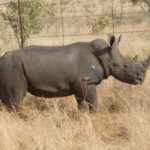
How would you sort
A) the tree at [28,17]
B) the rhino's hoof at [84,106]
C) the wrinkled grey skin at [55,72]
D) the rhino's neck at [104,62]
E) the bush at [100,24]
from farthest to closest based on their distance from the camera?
the bush at [100,24]
the tree at [28,17]
the rhino's neck at [104,62]
the rhino's hoof at [84,106]
the wrinkled grey skin at [55,72]

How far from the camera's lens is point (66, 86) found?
6707 mm

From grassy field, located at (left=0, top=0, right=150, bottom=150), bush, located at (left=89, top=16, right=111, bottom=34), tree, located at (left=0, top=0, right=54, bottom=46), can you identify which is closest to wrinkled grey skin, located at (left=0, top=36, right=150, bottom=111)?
grassy field, located at (left=0, top=0, right=150, bottom=150)

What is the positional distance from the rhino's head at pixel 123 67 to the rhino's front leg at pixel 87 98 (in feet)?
1.79

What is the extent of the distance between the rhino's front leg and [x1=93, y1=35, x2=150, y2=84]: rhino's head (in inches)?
17.4

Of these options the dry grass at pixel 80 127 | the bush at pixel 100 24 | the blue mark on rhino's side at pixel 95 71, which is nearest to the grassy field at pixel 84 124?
the dry grass at pixel 80 127

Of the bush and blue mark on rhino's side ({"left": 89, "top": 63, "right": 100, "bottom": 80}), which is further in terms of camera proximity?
the bush

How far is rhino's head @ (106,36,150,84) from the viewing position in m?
6.97

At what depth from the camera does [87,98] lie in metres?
6.78

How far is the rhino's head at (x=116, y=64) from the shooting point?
691cm

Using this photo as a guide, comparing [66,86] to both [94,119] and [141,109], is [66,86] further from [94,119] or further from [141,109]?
[141,109]

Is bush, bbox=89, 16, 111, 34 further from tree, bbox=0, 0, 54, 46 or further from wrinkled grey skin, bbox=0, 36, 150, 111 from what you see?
wrinkled grey skin, bbox=0, 36, 150, 111

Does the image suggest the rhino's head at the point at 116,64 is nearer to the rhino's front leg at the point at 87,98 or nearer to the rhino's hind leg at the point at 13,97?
the rhino's front leg at the point at 87,98

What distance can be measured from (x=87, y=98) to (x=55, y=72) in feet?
2.28

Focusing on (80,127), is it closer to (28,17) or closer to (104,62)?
(104,62)
